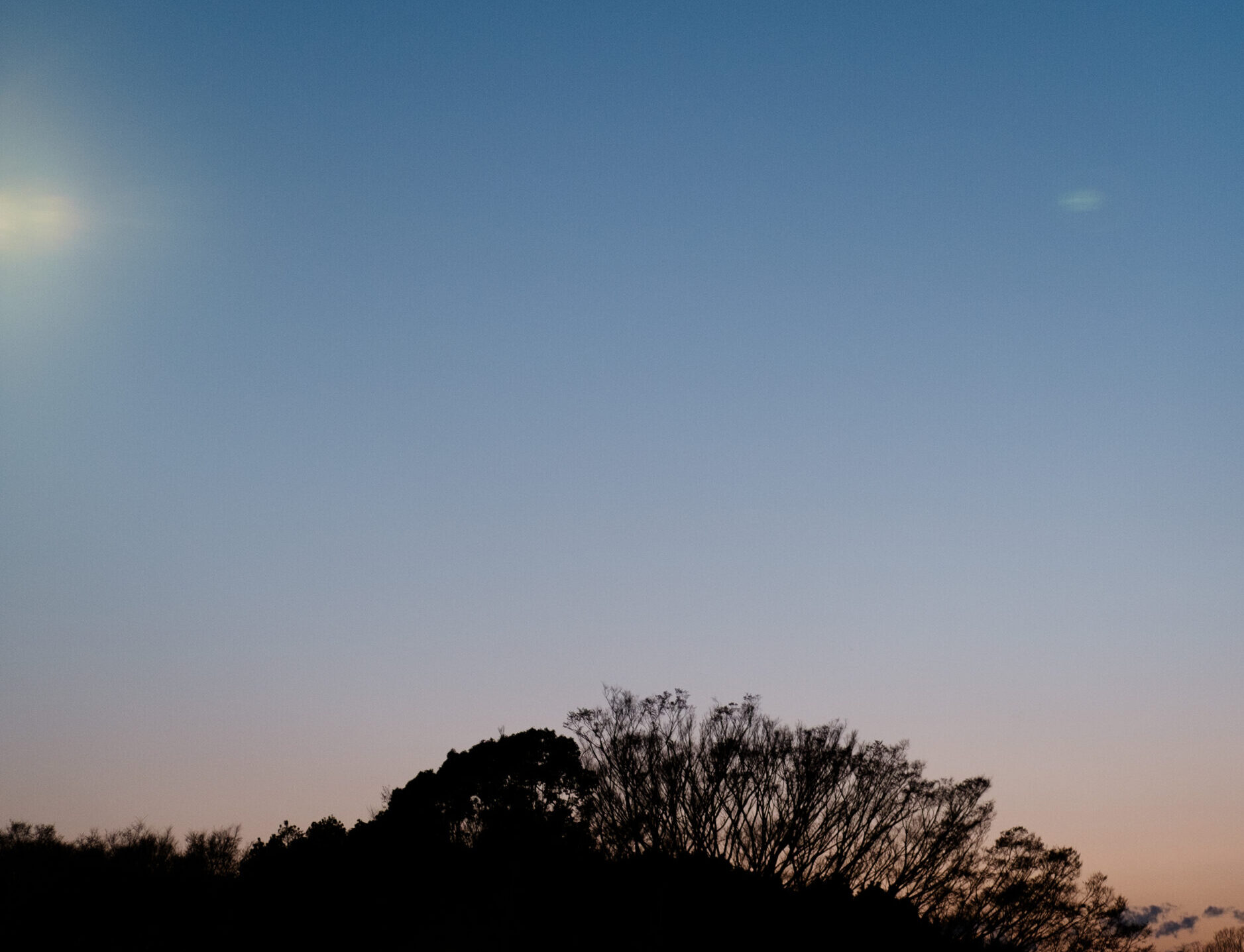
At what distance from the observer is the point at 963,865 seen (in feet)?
121

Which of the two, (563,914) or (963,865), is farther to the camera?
(963,865)

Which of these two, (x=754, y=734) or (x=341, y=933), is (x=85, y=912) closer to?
(x=341, y=933)

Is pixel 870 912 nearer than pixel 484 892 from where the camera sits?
Yes

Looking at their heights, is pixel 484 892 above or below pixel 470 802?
below

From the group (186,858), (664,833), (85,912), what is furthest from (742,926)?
(186,858)

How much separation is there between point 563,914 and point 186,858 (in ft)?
112

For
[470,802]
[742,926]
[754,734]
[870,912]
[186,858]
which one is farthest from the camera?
[186,858]

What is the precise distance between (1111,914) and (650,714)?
20.9m

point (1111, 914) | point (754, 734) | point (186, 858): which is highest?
point (754, 734)

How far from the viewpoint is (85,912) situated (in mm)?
42156

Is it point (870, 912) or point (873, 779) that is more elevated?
point (873, 779)

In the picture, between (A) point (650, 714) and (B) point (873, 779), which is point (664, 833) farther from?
(B) point (873, 779)

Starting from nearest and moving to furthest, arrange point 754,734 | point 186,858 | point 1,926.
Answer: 1. point 754,734
2. point 1,926
3. point 186,858

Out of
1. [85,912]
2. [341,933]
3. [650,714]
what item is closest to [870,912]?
[650,714]
